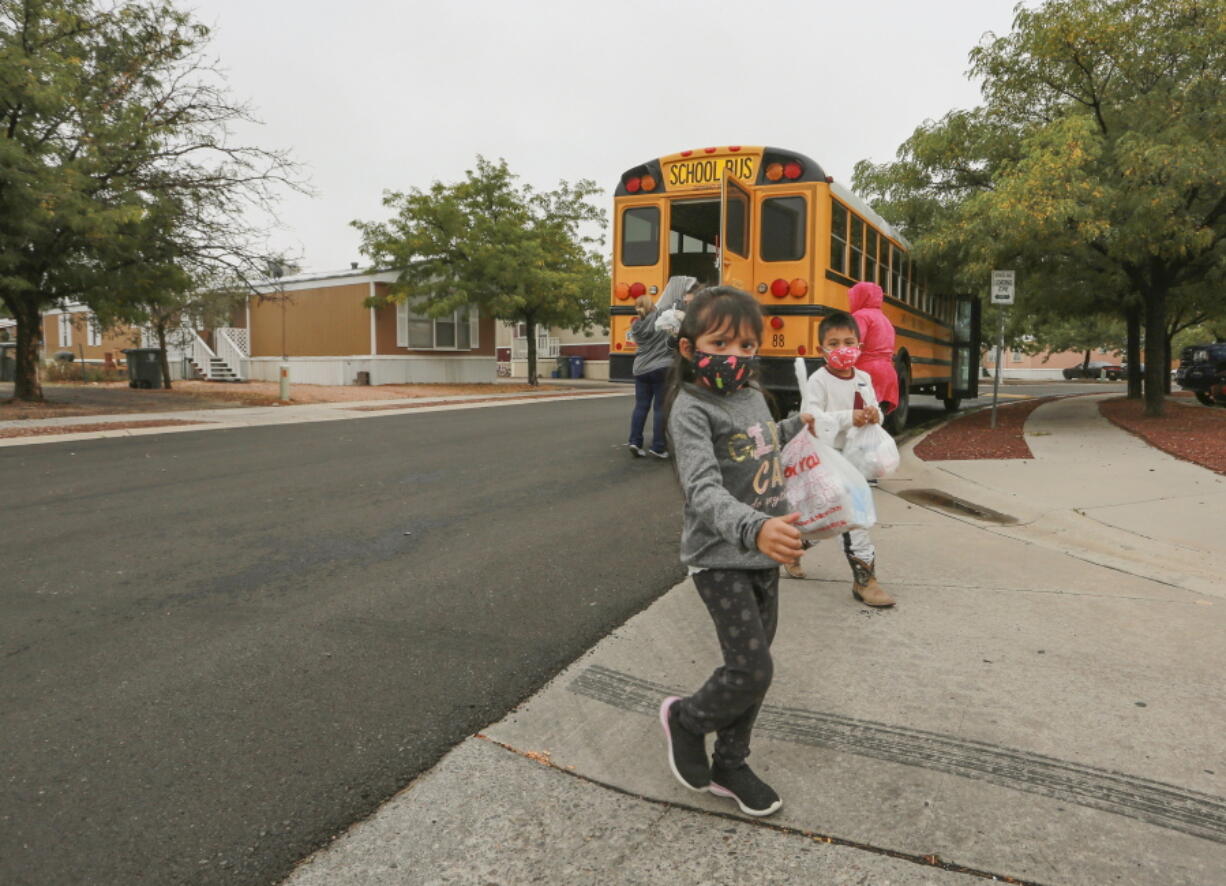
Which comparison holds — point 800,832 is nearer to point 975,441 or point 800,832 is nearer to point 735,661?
point 735,661

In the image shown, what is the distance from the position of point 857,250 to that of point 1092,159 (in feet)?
11.5

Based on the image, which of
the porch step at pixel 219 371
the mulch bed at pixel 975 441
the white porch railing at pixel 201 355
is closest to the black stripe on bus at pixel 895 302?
the mulch bed at pixel 975 441

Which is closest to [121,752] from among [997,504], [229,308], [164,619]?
[164,619]

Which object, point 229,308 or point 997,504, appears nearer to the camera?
point 997,504

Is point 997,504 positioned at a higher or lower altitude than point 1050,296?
lower

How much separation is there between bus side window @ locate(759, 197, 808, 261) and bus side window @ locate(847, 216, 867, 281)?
1251 millimetres

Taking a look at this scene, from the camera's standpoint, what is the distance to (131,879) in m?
2.07

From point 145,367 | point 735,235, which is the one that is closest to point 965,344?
point 735,235

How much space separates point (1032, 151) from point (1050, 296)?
18.8 ft

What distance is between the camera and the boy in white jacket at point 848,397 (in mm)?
3967

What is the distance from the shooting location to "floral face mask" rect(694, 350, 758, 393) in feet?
7.81

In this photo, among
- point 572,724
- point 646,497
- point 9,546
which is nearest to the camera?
point 572,724

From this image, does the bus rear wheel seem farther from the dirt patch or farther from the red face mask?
the dirt patch

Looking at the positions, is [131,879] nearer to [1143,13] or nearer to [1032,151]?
[1032,151]
